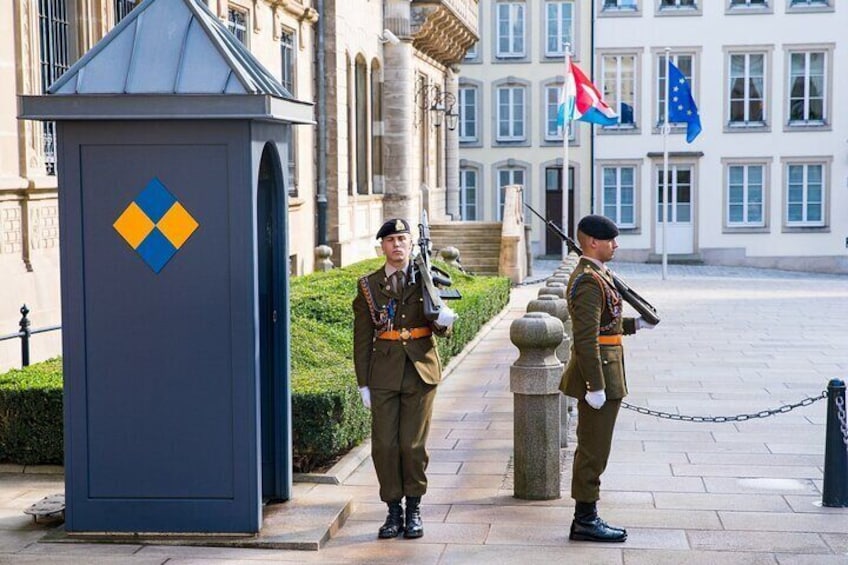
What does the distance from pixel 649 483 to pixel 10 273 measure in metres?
6.75

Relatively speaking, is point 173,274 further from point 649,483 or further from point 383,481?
point 649,483

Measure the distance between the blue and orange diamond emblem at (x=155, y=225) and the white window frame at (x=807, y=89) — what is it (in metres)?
44.9

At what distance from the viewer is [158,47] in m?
7.88

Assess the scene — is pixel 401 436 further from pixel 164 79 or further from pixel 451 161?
pixel 451 161

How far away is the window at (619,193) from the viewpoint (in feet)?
168

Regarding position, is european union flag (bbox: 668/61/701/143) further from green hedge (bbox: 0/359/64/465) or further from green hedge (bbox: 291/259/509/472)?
green hedge (bbox: 0/359/64/465)

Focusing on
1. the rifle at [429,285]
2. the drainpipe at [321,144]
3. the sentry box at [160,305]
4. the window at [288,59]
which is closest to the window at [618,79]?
the drainpipe at [321,144]

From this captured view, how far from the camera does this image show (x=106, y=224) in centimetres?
771

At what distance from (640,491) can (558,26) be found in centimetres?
4404

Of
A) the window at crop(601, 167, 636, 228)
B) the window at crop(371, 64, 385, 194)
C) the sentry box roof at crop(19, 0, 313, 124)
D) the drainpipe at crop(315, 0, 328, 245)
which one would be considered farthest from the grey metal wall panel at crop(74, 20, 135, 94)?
the window at crop(601, 167, 636, 228)

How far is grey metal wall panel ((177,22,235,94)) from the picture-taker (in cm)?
764

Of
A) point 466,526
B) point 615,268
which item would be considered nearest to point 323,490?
point 466,526

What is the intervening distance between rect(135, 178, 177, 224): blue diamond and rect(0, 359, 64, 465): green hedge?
255 cm

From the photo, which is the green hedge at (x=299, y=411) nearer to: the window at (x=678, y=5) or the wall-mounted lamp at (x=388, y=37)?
the wall-mounted lamp at (x=388, y=37)
